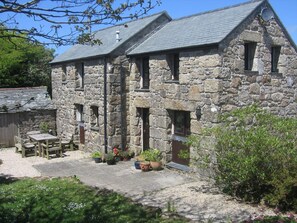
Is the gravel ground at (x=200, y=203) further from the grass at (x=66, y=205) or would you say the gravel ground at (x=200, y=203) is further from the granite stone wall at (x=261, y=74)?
the granite stone wall at (x=261, y=74)

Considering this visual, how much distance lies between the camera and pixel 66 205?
329 inches

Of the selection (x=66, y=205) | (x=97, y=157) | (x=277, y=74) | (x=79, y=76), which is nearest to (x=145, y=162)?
(x=97, y=157)

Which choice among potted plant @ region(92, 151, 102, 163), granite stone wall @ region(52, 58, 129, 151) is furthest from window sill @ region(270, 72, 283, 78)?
potted plant @ region(92, 151, 102, 163)

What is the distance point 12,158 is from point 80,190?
23.3 feet

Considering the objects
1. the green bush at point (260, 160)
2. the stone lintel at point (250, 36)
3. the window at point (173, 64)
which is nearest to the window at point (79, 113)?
the window at point (173, 64)

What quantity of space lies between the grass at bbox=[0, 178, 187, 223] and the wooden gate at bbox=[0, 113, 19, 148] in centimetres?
890

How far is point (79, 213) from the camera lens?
773 cm

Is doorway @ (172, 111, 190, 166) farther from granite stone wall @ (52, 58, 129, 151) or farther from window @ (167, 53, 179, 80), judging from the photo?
granite stone wall @ (52, 58, 129, 151)

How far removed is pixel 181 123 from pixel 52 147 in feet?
21.8

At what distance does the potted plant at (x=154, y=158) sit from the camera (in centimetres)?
1273

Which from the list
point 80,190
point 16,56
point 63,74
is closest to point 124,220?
point 80,190

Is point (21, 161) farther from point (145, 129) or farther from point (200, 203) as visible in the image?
point (200, 203)

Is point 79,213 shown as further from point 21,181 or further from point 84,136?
point 84,136

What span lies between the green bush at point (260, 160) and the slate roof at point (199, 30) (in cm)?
283
